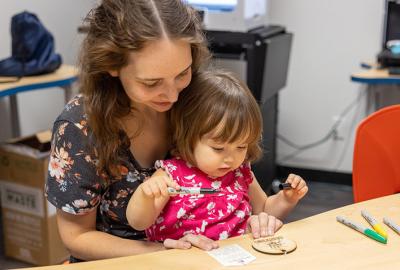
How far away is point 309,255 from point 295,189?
25 centimetres

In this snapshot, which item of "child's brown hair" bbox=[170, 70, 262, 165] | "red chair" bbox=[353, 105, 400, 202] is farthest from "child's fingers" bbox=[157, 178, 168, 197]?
"red chair" bbox=[353, 105, 400, 202]

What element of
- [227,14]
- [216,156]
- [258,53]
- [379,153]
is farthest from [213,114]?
[227,14]

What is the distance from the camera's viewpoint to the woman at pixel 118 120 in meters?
1.05

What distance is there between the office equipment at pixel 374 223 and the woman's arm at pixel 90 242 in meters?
0.42

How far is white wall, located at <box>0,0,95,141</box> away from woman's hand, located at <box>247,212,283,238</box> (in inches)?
76.4

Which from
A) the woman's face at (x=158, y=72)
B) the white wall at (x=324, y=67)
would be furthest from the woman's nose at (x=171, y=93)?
the white wall at (x=324, y=67)

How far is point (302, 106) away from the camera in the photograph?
3418 mm

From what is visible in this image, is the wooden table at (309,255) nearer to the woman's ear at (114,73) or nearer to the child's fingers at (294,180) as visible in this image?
the child's fingers at (294,180)

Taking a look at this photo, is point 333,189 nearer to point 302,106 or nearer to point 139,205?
point 302,106

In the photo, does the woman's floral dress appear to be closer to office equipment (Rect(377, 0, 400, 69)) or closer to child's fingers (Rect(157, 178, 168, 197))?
child's fingers (Rect(157, 178, 168, 197))

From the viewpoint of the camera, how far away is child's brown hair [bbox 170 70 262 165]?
117 centimetres

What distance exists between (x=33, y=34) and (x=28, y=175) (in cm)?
64

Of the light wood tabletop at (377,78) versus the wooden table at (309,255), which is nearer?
the wooden table at (309,255)

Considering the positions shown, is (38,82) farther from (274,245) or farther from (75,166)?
(274,245)
